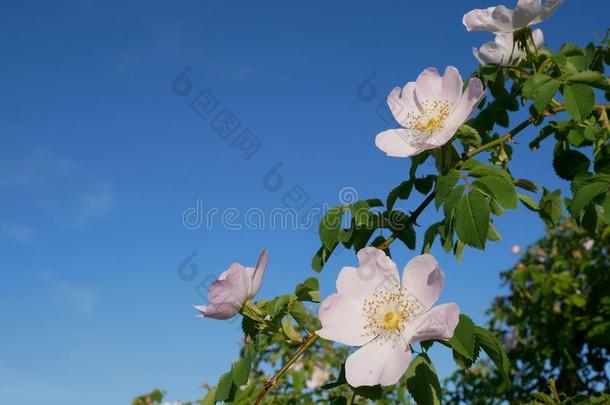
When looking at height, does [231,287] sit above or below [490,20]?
below

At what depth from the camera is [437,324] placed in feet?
3.78

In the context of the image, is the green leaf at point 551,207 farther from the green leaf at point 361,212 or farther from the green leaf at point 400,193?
the green leaf at point 361,212

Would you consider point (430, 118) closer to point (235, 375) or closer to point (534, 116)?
point (534, 116)

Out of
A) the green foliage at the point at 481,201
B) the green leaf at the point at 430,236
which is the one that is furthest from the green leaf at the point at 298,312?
the green leaf at the point at 430,236

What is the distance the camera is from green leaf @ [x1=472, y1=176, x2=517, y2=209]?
4.15 ft

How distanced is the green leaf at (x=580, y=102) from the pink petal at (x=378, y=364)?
714 millimetres

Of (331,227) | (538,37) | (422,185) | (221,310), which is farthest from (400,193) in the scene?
(538,37)

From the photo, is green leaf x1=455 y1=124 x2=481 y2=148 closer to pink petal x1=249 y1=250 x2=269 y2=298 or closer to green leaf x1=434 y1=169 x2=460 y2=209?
green leaf x1=434 y1=169 x2=460 y2=209

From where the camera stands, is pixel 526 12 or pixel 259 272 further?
pixel 526 12

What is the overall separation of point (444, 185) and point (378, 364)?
0.39m

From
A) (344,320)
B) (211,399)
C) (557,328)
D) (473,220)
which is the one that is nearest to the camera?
(473,220)

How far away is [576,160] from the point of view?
1.75 metres

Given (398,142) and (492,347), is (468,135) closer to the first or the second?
(398,142)

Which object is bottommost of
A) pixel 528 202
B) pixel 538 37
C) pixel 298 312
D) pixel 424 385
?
pixel 424 385
